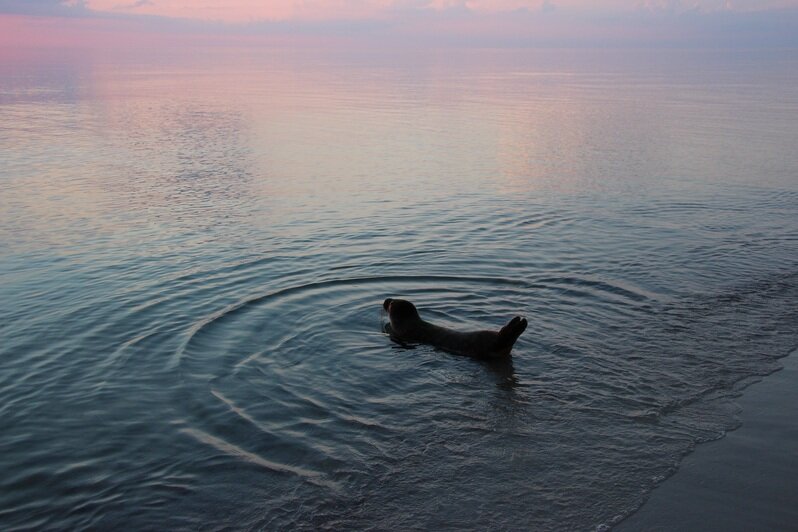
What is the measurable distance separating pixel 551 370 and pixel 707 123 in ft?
85.9

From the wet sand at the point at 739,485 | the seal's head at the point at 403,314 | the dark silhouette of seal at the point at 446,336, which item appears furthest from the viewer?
the seal's head at the point at 403,314

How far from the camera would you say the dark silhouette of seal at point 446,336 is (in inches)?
354

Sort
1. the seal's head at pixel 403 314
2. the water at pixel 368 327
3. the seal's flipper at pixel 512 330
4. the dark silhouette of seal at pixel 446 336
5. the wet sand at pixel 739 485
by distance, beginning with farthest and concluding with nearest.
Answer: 1. the seal's head at pixel 403 314
2. the dark silhouette of seal at pixel 446 336
3. the seal's flipper at pixel 512 330
4. the water at pixel 368 327
5. the wet sand at pixel 739 485

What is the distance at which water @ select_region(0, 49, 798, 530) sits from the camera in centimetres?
666

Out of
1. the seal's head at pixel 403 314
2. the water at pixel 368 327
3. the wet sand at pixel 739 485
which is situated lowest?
the wet sand at pixel 739 485

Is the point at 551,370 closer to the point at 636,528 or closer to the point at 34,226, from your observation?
the point at 636,528

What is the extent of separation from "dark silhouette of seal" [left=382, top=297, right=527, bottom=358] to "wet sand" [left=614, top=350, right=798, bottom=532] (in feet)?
8.13

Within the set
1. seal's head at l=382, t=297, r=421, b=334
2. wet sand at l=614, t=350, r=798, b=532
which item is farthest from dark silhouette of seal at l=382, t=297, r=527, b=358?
wet sand at l=614, t=350, r=798, b=532

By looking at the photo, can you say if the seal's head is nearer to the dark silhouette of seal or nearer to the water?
the dark silhouette of seal

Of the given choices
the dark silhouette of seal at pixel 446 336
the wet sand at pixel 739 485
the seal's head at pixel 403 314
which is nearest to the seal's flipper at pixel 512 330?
Answer: the dark silhouette of seal at pixel 446 336

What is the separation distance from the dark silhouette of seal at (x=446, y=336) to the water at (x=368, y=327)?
0.17 metres

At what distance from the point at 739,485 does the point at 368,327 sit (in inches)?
208

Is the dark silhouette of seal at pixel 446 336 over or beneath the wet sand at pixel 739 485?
over

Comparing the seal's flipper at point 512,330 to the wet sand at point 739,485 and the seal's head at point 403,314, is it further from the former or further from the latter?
the wet sand at point 739,485
